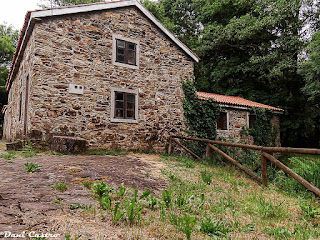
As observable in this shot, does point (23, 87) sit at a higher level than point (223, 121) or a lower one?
higher

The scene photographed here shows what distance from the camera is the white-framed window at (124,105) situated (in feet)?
31.3

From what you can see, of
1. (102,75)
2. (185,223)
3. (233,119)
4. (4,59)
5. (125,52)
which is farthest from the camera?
(4,59)

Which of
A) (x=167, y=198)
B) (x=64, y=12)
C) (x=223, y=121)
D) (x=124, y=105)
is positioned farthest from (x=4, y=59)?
(x=167, y=198)

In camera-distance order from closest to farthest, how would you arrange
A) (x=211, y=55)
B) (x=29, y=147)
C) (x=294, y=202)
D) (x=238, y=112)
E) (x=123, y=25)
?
(x=294, y=202), (x=29, y=147), (x=123, y=25), (x=238, y=112), (x=211, y=55)

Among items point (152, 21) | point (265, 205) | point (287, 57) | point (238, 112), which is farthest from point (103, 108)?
point (287, 57)

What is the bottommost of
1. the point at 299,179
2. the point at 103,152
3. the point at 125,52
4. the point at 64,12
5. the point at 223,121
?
the point at 103,152

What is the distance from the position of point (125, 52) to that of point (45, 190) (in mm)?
7787

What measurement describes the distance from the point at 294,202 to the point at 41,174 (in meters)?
4.72

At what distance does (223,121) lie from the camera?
526 inches

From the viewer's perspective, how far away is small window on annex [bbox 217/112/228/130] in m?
13.2

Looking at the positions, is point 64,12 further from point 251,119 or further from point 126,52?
point 251,119

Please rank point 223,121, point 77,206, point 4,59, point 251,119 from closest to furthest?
point 77,206
point 223,121
point 251,119
point 4,59

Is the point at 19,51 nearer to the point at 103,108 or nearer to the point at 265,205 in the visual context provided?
the point at 103,108

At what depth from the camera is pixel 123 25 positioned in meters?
10.0
